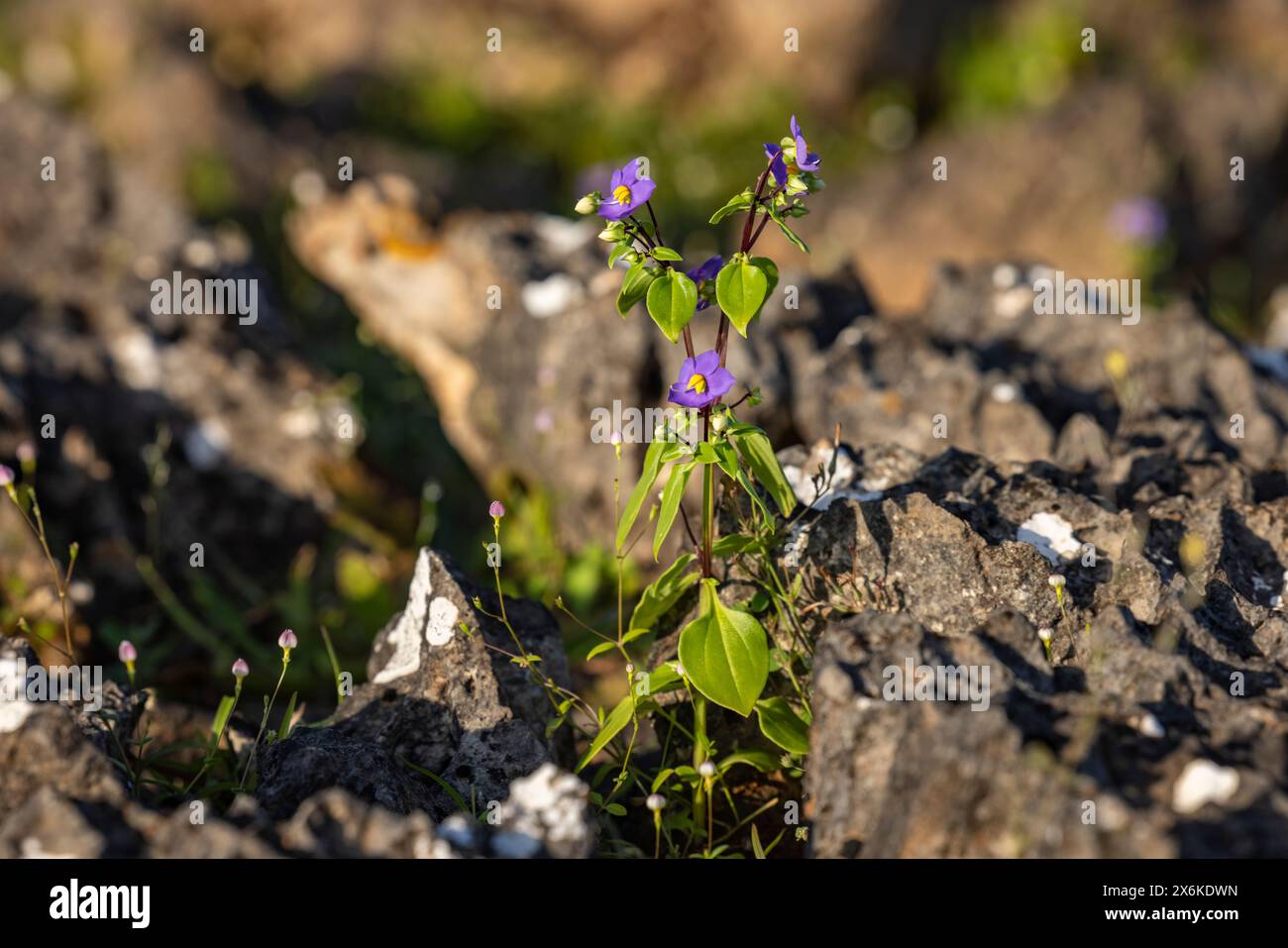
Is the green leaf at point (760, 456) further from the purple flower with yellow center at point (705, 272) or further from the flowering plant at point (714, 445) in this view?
the purple flower with yellow center at point (705, 272)

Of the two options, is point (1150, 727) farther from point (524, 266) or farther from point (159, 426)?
point (159, 426)

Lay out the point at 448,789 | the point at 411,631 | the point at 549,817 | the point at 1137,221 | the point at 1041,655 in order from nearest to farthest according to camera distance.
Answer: the point at 549,817
the point at 1041,655
the point at 448,789
the point at 411,631
the point at 1137,221

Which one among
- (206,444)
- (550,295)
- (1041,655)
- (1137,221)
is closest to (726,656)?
(1041,655)

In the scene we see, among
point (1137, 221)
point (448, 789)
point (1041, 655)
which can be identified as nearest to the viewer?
point (1041, 655)

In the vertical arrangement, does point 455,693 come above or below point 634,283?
below

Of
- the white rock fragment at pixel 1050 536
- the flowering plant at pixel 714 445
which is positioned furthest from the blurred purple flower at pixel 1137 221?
the flowering plant at pixel 714 445
